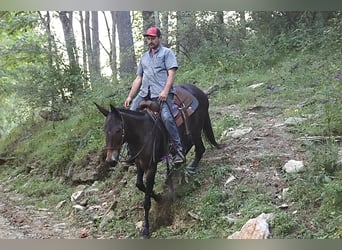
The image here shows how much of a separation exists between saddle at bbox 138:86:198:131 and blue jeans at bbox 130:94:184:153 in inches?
1.2

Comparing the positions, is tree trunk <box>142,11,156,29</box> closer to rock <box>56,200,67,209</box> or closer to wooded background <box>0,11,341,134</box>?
wooded background <box>0,11,341,134</box>

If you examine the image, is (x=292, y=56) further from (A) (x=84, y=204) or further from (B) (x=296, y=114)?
(A) (x=84, y=204)

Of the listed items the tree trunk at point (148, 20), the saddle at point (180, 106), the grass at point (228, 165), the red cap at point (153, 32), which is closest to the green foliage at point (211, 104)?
the grass at point (228, 165)

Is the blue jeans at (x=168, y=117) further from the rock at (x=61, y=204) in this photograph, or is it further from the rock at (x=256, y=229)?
the rock at (x=61, y=204)

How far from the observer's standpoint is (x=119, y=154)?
8.39 ft

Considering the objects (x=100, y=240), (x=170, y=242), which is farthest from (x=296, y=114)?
(x=100, y=240)

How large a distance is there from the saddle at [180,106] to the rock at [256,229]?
0.73 m

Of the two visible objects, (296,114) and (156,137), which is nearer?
(156,137)

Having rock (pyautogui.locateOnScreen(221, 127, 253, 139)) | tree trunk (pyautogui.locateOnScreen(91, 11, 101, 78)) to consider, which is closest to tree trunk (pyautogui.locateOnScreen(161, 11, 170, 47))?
tree trunk (pyautogui.locateOnScreen(91, 11, 101, 78))

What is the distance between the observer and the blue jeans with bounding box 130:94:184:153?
279cm

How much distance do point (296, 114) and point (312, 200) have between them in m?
0.70

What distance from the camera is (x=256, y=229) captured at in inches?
97.2

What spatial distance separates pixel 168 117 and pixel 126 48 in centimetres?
69

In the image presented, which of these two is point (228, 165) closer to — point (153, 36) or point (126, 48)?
point (153, 36)
